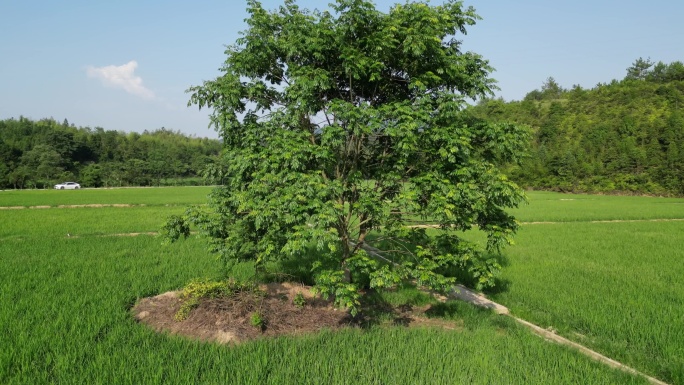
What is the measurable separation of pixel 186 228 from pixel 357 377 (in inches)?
127

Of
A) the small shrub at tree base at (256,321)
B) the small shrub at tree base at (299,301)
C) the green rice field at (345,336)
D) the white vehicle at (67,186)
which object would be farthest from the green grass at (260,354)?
the white vehicle at (67,186)

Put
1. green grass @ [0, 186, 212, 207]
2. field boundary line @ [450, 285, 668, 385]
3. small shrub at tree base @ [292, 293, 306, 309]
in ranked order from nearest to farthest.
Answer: field boundary line @ [450, 285, 668, 385]
small shrub at tree base @ [292, 293, 306, 309]
green grass @ [0, 186, 212, 207]

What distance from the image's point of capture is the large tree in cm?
465

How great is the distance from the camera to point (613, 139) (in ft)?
175

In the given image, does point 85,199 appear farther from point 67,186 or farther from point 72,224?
point 67,186

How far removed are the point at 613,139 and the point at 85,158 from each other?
87185 mm

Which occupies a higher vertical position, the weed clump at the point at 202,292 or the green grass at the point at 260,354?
the weed clump at the point at 202,292

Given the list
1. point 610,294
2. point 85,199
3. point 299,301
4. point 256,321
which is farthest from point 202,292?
point 85,199

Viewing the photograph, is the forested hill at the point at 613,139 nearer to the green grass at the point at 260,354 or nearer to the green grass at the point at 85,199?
the green grass at the point at 85,199

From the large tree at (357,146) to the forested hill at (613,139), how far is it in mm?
47044

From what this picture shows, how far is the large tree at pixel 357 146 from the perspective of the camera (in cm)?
465

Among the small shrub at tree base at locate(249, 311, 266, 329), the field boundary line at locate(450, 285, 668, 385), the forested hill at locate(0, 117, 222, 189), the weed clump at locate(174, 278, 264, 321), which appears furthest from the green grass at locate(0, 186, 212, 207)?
the small shrub at tree base at locate(249, 311, 266, 329)

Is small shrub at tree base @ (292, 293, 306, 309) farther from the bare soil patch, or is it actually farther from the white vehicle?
the white vehicle

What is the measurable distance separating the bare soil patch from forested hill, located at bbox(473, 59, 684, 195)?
156ft
